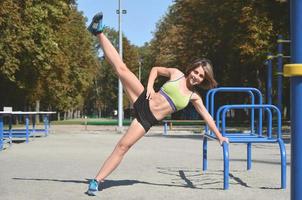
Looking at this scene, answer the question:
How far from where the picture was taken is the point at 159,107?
7.16 meters

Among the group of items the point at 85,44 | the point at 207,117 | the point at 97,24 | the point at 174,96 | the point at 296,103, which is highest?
the point at 85,44

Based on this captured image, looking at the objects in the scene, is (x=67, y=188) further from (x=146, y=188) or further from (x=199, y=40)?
(x=199, y=40)

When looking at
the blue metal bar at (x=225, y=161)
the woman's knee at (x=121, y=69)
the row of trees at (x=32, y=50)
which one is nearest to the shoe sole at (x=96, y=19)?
the woman's knee at (x=121, y=69)

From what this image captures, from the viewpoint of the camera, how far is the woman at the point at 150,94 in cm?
716

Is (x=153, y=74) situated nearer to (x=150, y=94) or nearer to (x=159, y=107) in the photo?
(x=150, y=94)

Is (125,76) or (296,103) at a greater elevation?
(125,76)

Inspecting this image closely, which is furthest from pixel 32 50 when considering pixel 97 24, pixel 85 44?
pixel 97 24

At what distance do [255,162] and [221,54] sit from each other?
35.7m

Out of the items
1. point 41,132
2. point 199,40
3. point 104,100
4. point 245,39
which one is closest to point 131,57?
point 104,100

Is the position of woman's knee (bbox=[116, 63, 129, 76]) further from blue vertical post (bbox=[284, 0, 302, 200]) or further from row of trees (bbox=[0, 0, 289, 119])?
row of trees (bbox=[0, 0, 289, 119])

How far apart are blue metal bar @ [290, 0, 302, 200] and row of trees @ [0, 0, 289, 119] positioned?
23868 millimetres

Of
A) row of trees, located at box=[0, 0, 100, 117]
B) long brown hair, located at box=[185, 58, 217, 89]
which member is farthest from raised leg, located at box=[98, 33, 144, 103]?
row of trees, located at box=[0, 0, 100, 117]

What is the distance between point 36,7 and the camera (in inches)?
1430

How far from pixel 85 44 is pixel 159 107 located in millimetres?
55359
